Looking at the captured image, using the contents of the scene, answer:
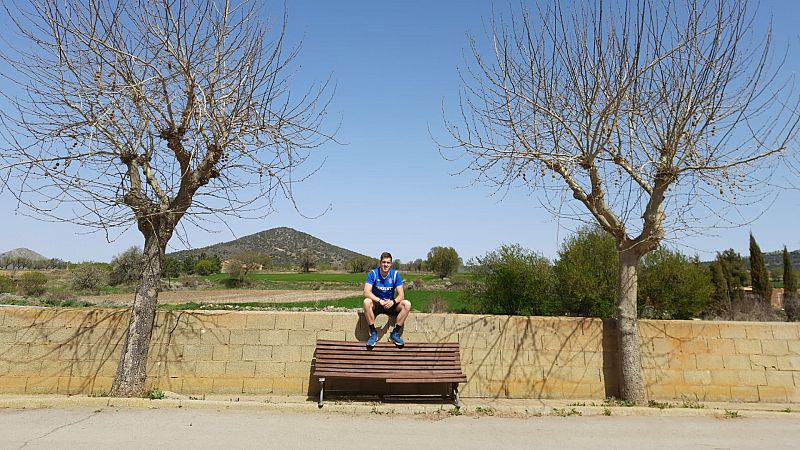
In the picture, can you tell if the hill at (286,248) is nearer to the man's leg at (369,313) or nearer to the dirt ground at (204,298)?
the dirt ground at (204,298)

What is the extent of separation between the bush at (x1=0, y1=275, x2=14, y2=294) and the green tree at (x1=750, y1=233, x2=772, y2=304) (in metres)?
64.0

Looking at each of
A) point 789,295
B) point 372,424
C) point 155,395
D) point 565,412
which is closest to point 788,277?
point 789,295

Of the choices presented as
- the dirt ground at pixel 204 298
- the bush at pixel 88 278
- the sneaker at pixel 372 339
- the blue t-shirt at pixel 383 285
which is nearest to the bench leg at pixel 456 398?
the sneaker at pixel 372 339

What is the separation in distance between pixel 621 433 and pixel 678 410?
5.19 ft

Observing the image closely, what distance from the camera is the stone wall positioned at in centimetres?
741

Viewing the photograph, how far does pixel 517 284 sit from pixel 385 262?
19.4 meters

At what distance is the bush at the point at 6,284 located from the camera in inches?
1693

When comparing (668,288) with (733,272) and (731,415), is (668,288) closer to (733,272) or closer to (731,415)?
(731,415)

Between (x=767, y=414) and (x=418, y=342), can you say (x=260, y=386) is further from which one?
(x=767, y=414)

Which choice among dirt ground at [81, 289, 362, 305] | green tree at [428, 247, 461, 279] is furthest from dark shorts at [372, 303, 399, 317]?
green tree at [428, 247, 461, 279]

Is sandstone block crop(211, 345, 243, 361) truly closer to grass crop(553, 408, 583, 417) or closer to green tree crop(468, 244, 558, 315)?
grass crop(553, 408, 583, 417)

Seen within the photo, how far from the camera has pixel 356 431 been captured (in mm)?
5680

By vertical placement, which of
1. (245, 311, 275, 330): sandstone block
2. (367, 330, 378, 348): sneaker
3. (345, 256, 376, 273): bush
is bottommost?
(367, 330, 378, 348): sneaker

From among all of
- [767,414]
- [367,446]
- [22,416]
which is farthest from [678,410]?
[22,416]
